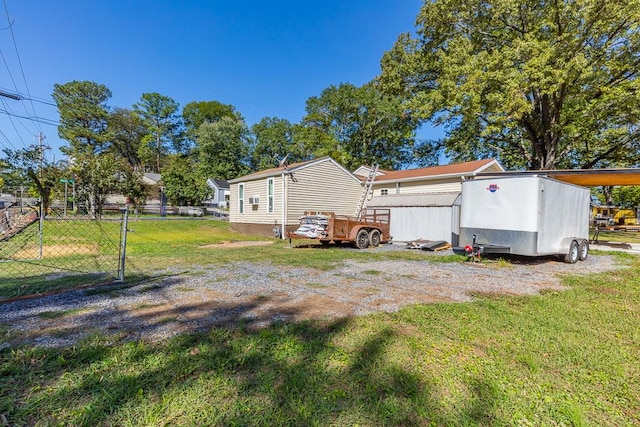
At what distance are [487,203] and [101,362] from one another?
8926mm

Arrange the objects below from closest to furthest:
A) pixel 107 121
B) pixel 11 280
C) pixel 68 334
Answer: pixel 68 334 → pixel 11 280 → pixel 107 121

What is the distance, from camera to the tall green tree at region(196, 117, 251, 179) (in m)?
36.4

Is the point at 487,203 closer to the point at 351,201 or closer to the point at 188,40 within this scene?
the point at 351,201

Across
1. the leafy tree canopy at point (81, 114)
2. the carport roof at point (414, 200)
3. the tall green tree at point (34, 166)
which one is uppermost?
the leafy tree canopy at point (81, 114)

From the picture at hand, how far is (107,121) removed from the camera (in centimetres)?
4278

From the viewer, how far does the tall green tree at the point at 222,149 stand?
36375 mm

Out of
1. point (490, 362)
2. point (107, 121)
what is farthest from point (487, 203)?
point (107, 121)

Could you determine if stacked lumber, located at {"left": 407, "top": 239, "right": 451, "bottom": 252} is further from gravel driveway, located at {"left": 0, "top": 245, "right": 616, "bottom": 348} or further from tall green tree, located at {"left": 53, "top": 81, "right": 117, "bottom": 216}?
tall green tree, located at {"left": 53, "top": 81, "right": 117, "bottom": 216}

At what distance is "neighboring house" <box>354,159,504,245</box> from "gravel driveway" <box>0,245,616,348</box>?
5738 mm

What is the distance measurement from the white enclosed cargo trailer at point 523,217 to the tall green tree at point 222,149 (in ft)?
109

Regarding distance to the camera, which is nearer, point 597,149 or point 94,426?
point 94,426

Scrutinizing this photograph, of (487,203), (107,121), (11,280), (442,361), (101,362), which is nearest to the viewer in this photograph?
(101,362)

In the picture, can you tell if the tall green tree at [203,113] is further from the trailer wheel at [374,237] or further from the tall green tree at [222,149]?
the trailer wheel at [374,237]

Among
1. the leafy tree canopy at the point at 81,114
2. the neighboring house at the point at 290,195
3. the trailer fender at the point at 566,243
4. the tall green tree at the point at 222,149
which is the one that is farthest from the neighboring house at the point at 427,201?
the leafy tree canopy at the point at 81,114
